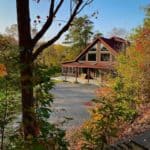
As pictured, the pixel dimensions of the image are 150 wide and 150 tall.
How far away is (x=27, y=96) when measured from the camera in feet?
14.7

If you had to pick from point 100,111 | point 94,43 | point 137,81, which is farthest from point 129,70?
point 94,43

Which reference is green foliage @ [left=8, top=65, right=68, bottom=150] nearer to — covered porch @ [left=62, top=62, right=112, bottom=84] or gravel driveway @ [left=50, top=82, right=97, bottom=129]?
gravel driveway @ [left=50, top=82, right=97, bottom=129]

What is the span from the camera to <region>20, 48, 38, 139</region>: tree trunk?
4.37m

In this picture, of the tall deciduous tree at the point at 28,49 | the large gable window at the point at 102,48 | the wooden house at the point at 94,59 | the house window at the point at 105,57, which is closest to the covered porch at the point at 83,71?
the wooden house at the point at 94,59

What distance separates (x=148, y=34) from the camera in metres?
17.6

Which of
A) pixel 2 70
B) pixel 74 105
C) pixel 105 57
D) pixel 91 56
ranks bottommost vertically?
pixel 74 105

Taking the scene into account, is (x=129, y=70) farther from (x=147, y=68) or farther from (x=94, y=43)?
(x=94, y=43)

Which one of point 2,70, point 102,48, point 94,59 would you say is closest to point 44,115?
point 2,70

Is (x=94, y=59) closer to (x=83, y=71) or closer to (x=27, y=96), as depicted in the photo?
(x=83, y=71)

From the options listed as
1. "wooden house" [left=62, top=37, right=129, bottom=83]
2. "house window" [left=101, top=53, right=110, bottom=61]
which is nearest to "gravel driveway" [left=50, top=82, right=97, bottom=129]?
"wooden house" [left=62, top=37, right=129, bottom=83]

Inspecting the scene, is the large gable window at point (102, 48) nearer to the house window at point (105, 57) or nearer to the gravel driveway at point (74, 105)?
the house window at point (105, 57)

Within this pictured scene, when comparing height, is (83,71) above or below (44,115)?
below

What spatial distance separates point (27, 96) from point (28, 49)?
641 mm

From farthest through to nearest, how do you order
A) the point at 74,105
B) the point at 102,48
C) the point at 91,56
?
the point at 91,56, the point at 102,48, the point at 74,105
